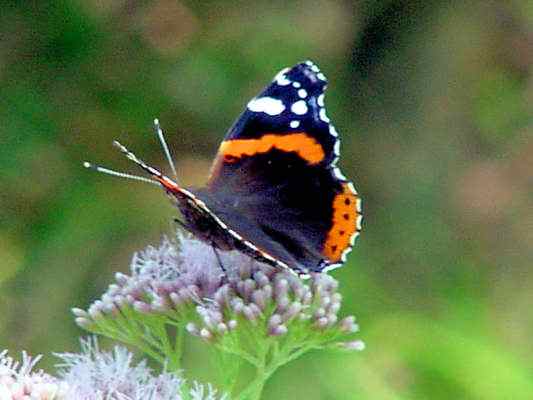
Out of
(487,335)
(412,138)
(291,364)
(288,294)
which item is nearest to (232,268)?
(288,294)

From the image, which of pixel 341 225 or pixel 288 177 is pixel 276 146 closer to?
pixel 288 177

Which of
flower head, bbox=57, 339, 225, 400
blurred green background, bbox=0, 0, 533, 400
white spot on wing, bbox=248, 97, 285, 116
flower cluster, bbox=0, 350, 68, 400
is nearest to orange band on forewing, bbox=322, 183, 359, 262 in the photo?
white spot on wing, bbox=248, 97, 285, 116

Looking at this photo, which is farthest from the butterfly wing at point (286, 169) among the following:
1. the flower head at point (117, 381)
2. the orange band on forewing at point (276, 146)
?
the flower head at point (117, 381)

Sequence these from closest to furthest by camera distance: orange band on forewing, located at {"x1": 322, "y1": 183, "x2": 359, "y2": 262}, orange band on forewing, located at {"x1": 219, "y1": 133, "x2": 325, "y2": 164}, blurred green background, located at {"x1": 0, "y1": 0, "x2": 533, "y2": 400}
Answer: orange band on forewing, located at {"x1": 322, "y1": 183, "x2": 359, "y2": 262}, orange band on forewing, located at {"x1": 219, "y1": 133, "x2": 325, "y2": 164}, blurred green background, located at {"x1": 0, "y1": 0, "x2": 533, "y2": 400}

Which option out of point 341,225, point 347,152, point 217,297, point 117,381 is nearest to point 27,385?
point 117,381

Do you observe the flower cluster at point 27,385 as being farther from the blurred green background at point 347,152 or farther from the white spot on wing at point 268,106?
the blurred green background at point 347,152

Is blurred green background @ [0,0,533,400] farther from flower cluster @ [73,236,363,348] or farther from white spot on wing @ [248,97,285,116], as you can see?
flower cluster @ [73,236,363,348]

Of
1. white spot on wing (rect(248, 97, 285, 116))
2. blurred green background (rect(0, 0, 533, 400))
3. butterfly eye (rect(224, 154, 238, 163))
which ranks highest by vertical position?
blurred green background (rect(0, 0, 533, 400))
